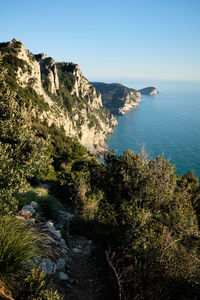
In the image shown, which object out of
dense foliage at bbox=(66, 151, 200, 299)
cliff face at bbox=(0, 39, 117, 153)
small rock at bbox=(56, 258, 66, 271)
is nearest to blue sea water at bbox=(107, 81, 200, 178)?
cliff face at bbox=(0, 39, 117, 153)

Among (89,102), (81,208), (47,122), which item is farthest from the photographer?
(89,102)

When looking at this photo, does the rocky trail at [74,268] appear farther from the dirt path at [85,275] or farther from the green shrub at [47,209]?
the green shrub at [47,209]

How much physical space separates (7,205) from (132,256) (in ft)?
16.2

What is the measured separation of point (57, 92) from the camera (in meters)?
125

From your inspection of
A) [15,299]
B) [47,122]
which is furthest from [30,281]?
[47,122]

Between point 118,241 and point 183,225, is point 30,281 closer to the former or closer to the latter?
point 118,241

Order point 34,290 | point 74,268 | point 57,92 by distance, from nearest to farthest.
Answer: point 34,290, point 74,268, point 57,92

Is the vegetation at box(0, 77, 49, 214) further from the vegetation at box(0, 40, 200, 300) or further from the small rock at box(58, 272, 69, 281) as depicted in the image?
the small rock at box(58, 272, 69, 281)

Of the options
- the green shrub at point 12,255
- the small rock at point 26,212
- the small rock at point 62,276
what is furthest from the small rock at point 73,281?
the small rock at point 26,212

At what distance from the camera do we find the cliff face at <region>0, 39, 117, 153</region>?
75.6 metres

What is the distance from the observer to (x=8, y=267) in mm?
4352

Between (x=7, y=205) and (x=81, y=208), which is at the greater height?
(x=7, y=205)

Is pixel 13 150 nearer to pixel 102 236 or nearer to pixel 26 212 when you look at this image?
pixel 26 212

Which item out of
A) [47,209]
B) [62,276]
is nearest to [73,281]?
[62,276]
